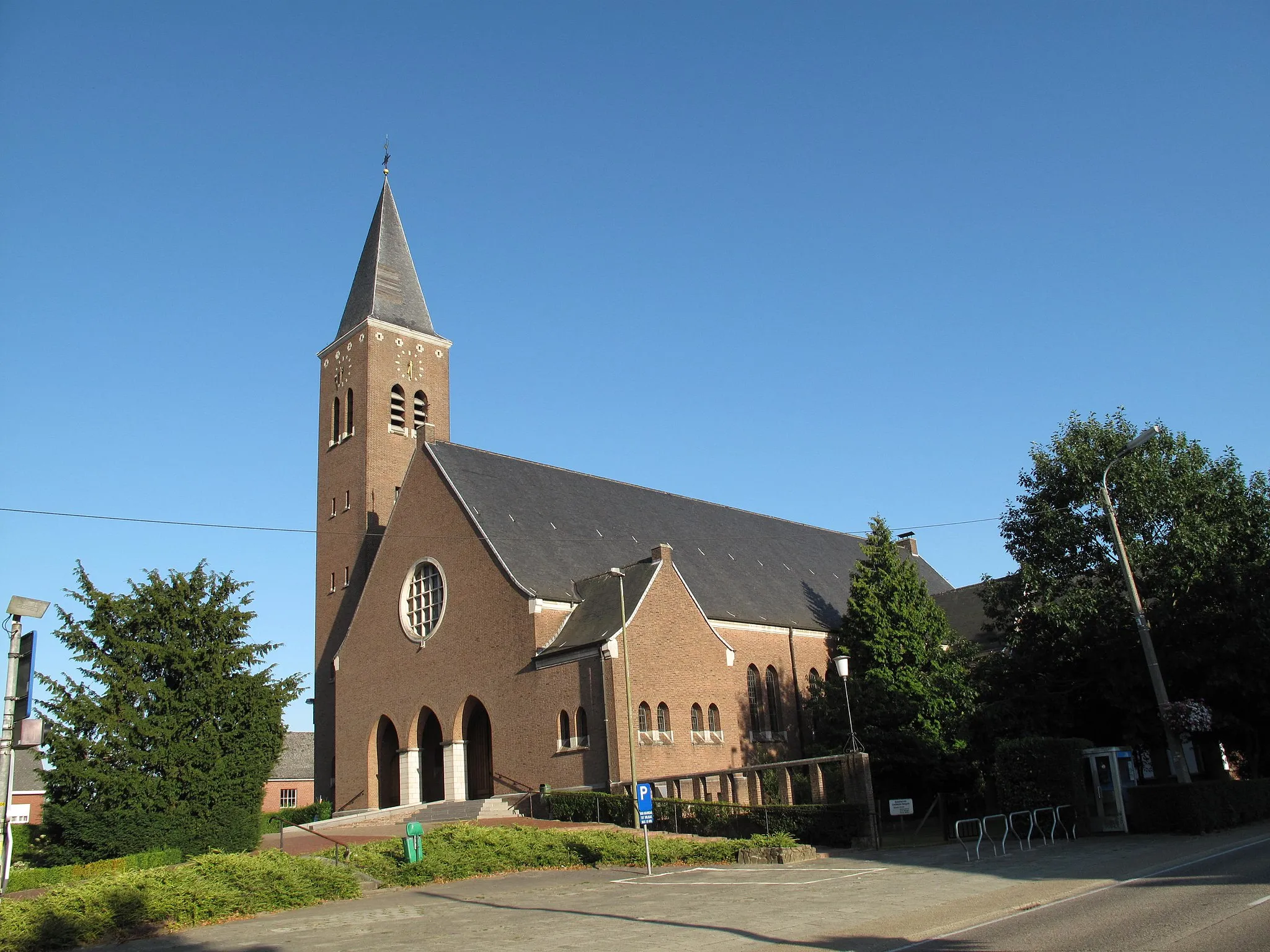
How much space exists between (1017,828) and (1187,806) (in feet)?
11.3

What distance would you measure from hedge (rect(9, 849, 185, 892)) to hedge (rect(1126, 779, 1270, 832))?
1966 cm

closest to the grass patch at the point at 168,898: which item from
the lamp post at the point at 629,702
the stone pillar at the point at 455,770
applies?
the lamp post at the point at 629,702

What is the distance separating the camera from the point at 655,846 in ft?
67.2

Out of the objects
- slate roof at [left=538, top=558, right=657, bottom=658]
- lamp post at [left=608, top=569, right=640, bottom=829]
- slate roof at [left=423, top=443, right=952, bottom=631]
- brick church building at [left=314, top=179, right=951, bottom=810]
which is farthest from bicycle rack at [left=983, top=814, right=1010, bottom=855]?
slate roof at [left=423, top=443, right=952, bottom=631]

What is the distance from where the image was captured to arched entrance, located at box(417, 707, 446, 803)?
3691cm

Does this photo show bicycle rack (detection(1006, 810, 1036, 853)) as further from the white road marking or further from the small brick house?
the small brick house

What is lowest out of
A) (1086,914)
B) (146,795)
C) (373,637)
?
(1086,914)

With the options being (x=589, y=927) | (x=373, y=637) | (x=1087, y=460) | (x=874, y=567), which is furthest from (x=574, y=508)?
(x=589, y=927)

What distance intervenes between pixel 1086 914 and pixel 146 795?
61.6ft

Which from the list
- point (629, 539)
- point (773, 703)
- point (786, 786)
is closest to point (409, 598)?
point (629, 539)

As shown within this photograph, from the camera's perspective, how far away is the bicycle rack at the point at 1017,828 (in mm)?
20578

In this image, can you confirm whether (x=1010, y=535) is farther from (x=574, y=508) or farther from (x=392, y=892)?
(x=392, y=892)

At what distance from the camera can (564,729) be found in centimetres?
3133

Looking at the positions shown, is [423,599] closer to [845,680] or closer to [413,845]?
[845,680]
